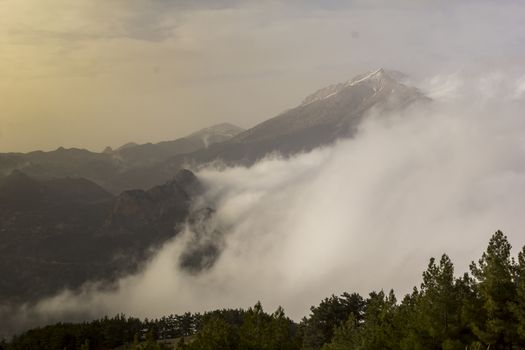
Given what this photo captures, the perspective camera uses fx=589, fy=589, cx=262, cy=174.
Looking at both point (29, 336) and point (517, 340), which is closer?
point (517, 340)

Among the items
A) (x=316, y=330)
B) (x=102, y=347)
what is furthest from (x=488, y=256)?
(x=102, y=347)

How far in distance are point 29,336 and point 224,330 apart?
81524 mm

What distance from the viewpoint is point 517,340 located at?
56.6 m

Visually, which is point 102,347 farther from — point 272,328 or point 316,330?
point 272,328

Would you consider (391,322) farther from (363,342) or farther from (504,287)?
(504,287)

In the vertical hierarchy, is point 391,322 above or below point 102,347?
below

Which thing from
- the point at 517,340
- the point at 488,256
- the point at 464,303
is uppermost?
the point at 488,256

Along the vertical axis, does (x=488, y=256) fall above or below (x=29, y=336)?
below

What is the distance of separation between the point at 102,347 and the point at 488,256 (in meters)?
96.0

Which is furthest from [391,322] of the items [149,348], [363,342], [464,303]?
[149,348]

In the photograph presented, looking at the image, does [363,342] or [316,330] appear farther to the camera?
[316,330]

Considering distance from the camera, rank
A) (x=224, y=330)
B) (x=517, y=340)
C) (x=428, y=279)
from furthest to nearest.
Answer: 1. (x=224, y=330)
2. (x=428, y=279)
3. (x=517, y=340)

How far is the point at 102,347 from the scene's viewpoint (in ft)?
425

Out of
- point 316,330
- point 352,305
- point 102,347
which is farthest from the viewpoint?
point 102,347
